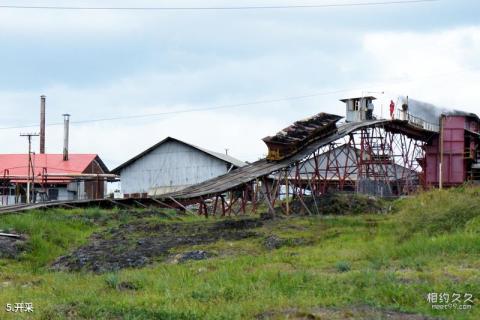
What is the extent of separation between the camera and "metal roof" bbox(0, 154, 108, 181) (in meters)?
53.1

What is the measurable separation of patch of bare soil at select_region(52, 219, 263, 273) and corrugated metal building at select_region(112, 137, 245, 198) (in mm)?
26620

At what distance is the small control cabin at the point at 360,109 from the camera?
149 feet

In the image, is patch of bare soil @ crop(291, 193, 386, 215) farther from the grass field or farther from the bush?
the bush

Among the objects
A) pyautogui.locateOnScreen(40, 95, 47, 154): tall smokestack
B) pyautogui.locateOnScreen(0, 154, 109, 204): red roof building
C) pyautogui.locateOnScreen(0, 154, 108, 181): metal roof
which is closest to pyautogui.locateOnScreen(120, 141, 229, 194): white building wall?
pyautogui.locateOnScreen(0, 154, 109, 204): red roof building

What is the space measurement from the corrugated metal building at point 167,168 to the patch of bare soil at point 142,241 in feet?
87.3

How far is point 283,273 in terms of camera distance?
13.9m

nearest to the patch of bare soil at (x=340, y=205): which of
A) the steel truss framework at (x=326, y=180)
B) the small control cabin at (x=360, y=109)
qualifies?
the steel truss framework at (x=326, y=180)

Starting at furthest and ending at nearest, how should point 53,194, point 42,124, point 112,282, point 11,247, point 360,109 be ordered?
1. point 42,124
2. point 53,194
3. point 360,109
4. point 11,247
5. point 112,282

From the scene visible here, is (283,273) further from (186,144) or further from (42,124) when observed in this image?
(42,124)

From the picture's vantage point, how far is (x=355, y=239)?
820 inches

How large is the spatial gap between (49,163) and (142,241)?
119 ft

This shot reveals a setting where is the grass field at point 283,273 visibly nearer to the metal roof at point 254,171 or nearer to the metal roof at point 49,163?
the metal roof at point 254,171

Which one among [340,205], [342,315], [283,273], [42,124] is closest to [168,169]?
[42,124]

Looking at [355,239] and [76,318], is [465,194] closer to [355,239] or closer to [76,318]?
[355,239]
